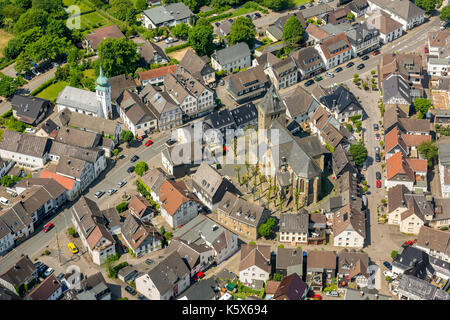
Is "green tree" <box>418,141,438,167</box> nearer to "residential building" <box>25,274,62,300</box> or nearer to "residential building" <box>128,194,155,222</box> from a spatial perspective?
"residential building" <box>128,194,155,222</box>

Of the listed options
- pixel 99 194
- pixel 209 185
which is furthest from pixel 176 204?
pixel 99 194

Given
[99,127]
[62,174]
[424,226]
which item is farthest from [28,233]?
[424,226]

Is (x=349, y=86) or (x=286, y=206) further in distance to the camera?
(x=349, y=86)

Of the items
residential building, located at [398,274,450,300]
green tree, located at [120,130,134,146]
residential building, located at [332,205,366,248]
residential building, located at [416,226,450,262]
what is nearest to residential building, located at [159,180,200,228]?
green tree, located at [120,130,134,146]

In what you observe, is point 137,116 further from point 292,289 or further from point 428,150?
point 428,150

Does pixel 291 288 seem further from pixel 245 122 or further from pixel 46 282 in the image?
pixel 245 122
